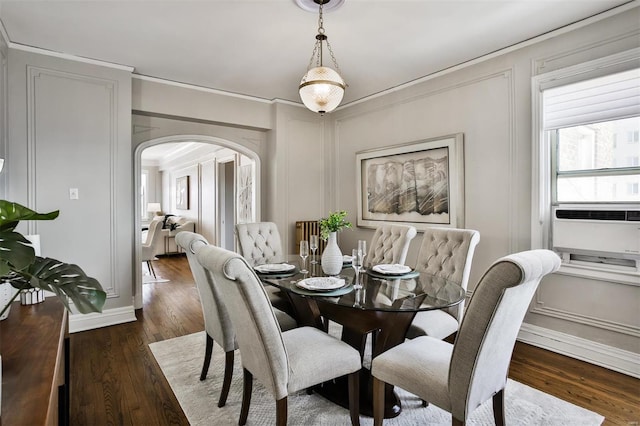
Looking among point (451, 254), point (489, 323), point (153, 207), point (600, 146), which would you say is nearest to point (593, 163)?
point (600, 146)

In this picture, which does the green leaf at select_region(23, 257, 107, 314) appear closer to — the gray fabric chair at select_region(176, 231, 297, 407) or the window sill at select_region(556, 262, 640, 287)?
the gray fabric chair at select_region(176, 231, 297, 407)

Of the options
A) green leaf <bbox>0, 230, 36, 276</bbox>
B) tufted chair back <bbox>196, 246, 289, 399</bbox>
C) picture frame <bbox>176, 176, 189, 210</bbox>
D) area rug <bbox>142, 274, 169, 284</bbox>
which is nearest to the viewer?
green leaf <bbox>0, 230, 36, 276</bbox>

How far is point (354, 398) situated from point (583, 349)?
2145mm

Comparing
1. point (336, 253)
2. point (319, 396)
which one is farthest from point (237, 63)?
point (319, 396)

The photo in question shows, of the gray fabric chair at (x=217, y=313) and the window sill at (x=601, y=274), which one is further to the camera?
the window sill at (x=601, y=274)

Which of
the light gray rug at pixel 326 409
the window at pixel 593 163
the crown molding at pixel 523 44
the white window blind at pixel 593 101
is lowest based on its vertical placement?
the light gray rug at pixel 326 409

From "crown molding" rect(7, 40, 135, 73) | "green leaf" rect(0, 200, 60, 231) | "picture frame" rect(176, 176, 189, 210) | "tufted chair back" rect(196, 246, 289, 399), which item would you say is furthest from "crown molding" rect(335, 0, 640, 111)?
"picture frame" rect(176, 176, 189, 210)

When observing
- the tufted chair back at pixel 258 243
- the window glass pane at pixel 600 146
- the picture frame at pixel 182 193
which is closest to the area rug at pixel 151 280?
the tufted chair back at pixel 258 243

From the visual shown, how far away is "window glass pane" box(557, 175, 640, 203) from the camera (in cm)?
263

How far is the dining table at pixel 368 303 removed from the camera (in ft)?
6.04

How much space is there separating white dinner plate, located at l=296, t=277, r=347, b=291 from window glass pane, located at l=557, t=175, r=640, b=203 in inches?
83.8

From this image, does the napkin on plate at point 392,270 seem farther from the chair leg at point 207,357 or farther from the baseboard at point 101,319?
the baseboard at point 101,319

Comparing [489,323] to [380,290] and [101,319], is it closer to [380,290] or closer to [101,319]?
[380,290]

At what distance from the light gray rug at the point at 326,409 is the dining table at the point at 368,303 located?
99 mm
